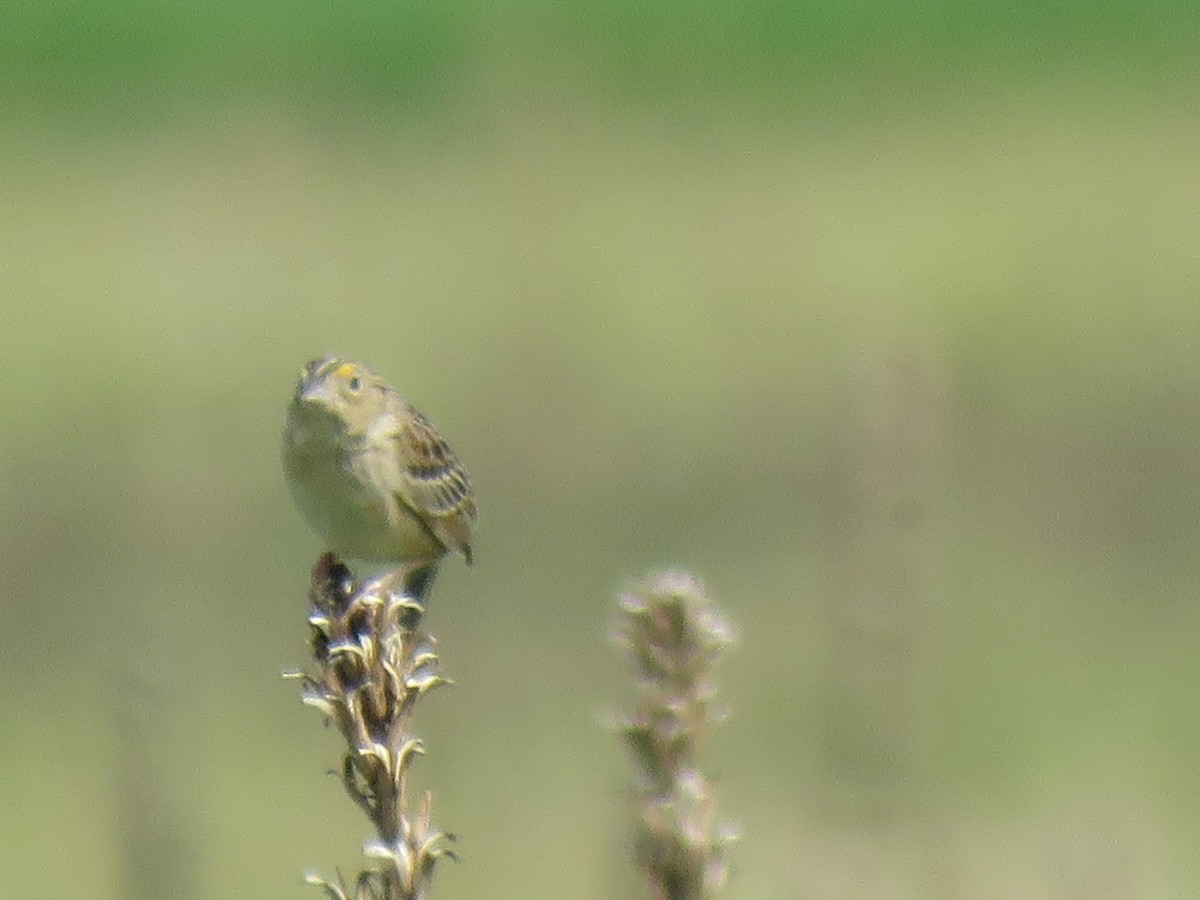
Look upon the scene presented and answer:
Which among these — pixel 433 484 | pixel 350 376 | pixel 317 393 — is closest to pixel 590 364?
pixel 433 484

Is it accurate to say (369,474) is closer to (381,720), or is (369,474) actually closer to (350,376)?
(350,376)

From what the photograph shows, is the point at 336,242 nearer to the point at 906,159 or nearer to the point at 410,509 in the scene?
the point at 906,159

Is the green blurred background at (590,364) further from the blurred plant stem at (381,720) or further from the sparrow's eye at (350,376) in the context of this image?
the blurred plant stem at (381,720)

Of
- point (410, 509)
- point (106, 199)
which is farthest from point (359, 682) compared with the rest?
point (106, 199)

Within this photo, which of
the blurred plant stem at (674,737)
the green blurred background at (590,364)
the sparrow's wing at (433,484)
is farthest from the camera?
the green blurred background at (590,364)

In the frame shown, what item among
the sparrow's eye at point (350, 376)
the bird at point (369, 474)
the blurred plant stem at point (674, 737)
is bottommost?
the blurred plant stem at point (674, 737)

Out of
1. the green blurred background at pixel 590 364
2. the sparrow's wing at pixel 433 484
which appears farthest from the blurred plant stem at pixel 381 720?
the sparrow's wing at pixel 433 484
